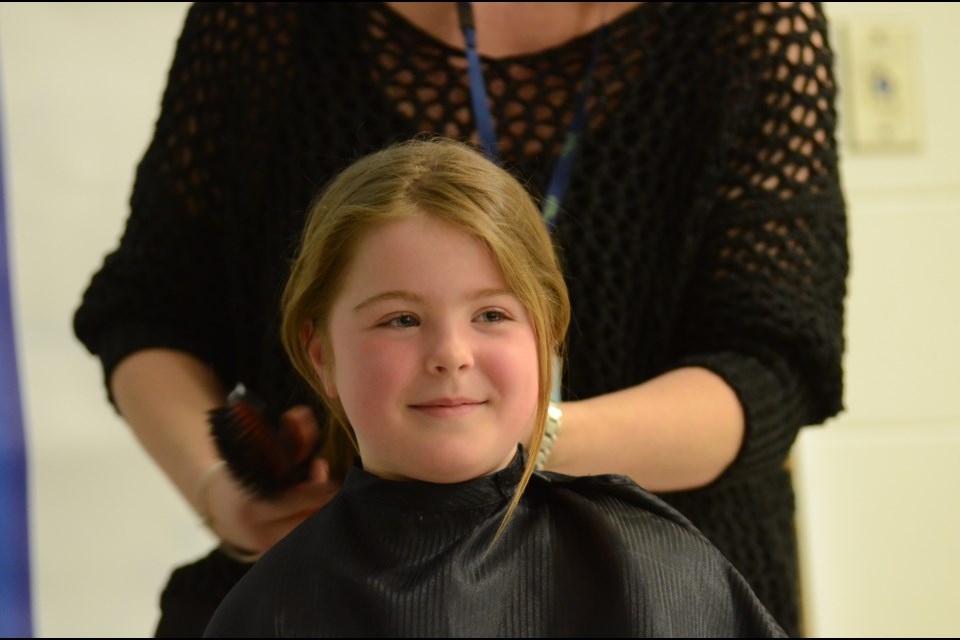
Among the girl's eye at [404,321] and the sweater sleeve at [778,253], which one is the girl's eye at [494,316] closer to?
the girl's eye at [404,321]

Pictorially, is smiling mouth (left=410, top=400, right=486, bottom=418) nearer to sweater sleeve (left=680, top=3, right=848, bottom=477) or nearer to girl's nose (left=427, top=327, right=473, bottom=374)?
girl's nose (left=427, top=327, right=473, bottom=374)

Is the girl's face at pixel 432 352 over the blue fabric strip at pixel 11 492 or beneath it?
over

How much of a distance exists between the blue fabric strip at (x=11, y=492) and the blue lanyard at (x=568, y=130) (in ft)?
1.37

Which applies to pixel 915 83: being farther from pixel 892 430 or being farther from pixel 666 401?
pixel 666 401

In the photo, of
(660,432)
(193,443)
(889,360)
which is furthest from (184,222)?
(889,360)

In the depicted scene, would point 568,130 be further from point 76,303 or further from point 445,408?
point 76,303

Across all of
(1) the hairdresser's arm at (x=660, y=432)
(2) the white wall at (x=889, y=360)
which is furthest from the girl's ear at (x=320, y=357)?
(2) the white wall at (x=889, y=360)

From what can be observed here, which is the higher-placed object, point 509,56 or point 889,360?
point 509,56

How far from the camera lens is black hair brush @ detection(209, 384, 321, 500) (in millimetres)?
627

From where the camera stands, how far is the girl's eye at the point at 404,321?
0.55 meters

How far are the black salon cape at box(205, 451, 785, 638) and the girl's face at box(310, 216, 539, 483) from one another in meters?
0.03

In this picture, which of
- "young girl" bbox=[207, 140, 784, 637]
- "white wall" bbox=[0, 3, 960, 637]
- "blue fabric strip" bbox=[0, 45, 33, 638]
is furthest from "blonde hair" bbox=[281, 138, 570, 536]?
"white wall" bbox=[0, 3, 960, 637]

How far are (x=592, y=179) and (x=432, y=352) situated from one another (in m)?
0.37

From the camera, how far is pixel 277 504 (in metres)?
0.65
